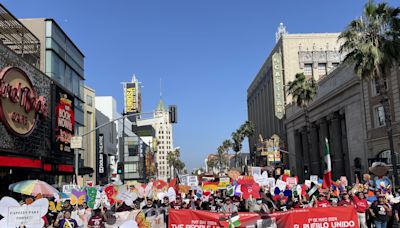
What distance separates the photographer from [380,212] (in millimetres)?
12016

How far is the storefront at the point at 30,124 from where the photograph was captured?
2345cm

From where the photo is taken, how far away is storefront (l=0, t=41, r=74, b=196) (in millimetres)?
23453

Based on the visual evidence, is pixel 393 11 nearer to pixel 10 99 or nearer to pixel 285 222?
pixel 285 222

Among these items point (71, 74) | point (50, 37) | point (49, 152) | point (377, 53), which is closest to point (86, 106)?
point (71, 74)

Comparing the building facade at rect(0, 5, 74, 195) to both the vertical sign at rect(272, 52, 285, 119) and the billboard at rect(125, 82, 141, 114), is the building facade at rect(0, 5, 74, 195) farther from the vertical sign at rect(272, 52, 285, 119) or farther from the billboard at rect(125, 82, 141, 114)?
the billboard at rect(125, 82, 141, 114)

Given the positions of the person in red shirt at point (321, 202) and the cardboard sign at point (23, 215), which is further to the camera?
the person in red shirt at point (321, 202)

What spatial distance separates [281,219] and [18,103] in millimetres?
19758

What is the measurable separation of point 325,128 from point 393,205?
4258cm

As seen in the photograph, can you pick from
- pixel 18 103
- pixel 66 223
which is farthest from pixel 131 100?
pixel 66 223

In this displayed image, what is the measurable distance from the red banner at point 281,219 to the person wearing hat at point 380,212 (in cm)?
199

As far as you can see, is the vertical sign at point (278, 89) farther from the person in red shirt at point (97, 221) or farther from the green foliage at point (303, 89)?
the person in red shirt at point (97, 221)

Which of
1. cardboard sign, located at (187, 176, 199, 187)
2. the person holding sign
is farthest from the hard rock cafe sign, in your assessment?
the person holding sign

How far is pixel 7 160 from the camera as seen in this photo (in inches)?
903

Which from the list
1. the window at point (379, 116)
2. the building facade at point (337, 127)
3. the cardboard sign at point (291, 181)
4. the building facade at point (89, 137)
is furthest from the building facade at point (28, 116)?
the building facade at point (337, 127)
